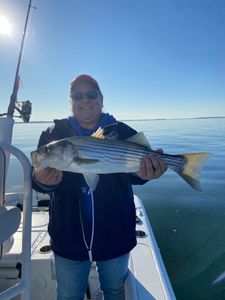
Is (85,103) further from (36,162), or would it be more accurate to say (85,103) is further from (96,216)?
(96,216)

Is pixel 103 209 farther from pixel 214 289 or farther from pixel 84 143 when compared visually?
pixel 214 289

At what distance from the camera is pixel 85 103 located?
267cm

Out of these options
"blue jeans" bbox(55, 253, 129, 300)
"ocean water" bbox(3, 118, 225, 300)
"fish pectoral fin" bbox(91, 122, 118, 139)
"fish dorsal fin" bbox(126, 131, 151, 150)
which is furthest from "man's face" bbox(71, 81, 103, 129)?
"ocean water" bbox(3, 118, 225, 300)

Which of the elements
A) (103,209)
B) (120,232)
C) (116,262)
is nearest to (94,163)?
(103,209)

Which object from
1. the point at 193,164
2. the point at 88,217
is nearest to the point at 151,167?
the point at 193,164

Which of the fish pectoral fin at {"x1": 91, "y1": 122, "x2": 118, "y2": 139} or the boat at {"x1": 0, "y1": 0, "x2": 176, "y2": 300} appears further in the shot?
the fish pectoral fin at {"x1": 91, "y1": 122, "x2": 118, "y2": 139}

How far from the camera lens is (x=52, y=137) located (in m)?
2.66

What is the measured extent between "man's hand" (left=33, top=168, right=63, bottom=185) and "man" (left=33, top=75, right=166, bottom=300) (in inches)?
1.0

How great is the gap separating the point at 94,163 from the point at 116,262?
92cm

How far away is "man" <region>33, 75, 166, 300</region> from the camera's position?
253 centimetres

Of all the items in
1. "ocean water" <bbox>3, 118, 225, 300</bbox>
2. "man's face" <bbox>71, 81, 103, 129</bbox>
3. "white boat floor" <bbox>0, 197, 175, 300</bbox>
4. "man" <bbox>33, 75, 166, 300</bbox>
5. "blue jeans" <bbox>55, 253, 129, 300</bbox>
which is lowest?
"ocean water" <bbox>3, 118, 225, 300</bbox>

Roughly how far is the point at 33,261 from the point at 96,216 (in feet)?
4.07

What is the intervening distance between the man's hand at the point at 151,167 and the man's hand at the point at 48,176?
2.34 ft

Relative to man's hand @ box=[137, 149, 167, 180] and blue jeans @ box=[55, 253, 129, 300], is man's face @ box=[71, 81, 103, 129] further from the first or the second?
blue jeans @ box=[55, 253, 129, 300]
